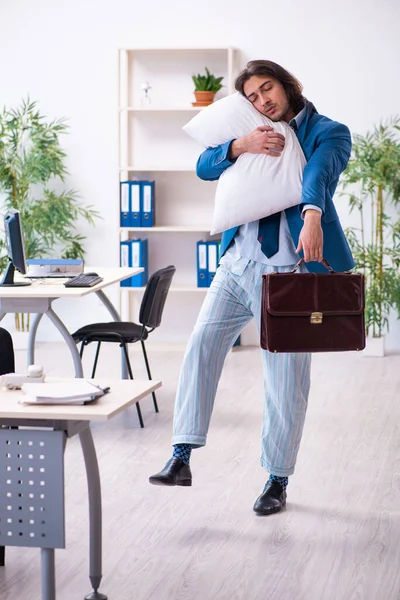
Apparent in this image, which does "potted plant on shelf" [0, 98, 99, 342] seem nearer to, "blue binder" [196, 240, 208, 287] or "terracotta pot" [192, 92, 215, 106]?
"blue binder" [196, 240, 208, 287]

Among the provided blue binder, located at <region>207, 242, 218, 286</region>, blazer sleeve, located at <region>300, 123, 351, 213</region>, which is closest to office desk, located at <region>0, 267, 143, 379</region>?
blazer sleeve, located at <region>300, 123, 351, 213</region>

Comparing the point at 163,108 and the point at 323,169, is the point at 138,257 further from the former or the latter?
the point at 323,169

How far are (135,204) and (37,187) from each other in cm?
89

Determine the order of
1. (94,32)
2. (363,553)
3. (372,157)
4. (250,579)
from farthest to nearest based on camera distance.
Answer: (94,32)
(372,157)
(363,553)
(250,579)

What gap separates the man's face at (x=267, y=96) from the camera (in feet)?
11.2

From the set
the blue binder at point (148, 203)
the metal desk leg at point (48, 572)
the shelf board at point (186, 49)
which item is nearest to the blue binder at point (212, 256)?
the blue binder at point (148, 203)

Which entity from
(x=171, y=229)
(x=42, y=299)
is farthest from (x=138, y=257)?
(x=42, y=299)

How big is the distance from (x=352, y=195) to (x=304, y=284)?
13.5ft

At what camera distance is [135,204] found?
730cm

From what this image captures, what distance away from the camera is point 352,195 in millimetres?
7133

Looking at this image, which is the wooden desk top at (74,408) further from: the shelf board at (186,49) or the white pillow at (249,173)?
the shelf board at (186,49)

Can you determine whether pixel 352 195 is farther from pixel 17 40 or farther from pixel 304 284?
pixel 304 284

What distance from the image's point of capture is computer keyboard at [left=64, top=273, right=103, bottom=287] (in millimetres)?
4879

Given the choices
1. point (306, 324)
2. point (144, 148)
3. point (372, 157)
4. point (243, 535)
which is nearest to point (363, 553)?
point (243, 535)
